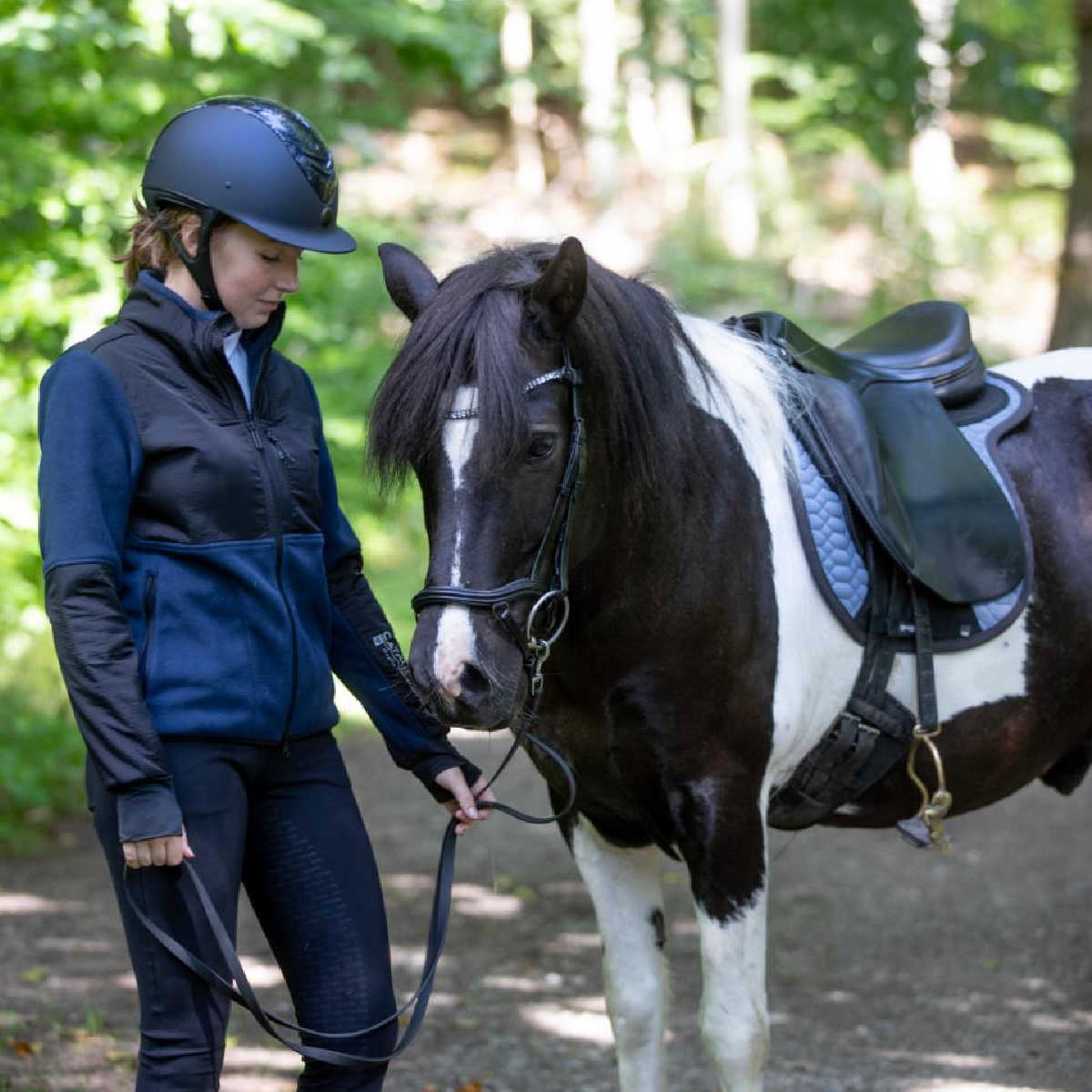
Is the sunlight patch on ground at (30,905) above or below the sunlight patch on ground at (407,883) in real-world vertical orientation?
above

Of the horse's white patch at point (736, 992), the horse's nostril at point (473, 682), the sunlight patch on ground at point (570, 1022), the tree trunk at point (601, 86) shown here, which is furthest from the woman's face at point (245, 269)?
the tree trunk at point (601, 86)

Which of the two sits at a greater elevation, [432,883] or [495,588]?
[495,588]

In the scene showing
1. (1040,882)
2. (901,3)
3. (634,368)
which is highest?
(901,3)

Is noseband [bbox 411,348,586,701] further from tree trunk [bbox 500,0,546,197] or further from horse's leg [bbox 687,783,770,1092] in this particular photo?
tree trunk [bbox 500,0,546,197]

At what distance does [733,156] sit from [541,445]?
18410 mm

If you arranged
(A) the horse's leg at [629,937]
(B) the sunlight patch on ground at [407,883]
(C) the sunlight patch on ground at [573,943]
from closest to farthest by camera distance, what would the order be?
(A) the horse's leg at [629,937]
(C) the sunlight patch on ground at [573,943]
(B) the sunlight patch on ground at [407,883]

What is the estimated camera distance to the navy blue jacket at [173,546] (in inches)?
81.4

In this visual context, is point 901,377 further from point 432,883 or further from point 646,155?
point 646,155

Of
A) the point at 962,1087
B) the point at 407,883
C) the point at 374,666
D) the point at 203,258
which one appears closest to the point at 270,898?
the point at 374,666

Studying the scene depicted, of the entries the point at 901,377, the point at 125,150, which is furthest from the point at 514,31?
the point at 901,377

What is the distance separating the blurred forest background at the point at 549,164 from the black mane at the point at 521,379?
0.25 m

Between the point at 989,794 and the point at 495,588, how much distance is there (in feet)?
5.25

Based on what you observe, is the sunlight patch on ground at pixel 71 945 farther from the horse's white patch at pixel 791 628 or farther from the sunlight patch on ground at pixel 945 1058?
the horse's white patch at pixel 791 628

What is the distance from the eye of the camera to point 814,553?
280cm
